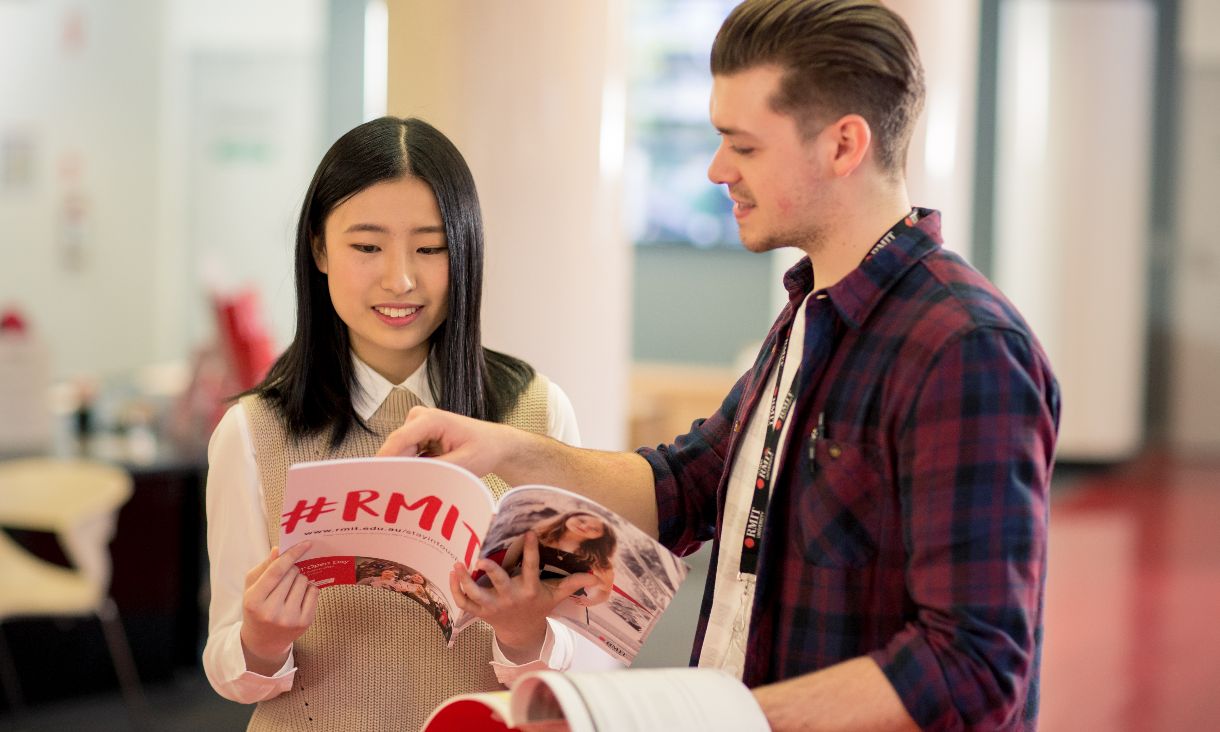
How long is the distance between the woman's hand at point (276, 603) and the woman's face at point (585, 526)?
0.91 ft

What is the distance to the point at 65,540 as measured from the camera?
14.6 feet

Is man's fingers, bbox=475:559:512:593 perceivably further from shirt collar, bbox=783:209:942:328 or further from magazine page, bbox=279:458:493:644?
shirt collar, bbox=783:209:942:328

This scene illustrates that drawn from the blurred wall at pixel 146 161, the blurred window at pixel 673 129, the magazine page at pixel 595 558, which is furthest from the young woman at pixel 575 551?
the blurred window at pixel 673 129

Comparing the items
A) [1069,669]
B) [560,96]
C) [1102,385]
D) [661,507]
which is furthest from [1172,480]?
[661,507]

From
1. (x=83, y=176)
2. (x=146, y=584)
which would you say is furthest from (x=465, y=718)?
(x=83, y=176)

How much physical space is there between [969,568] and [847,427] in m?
0.18

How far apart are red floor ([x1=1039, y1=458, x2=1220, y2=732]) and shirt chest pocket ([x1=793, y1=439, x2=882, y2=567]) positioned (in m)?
3.30

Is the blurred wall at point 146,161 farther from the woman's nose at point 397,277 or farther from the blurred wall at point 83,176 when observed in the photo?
the woman's nose at point 397,277

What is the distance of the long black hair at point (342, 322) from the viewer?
161 centimetres

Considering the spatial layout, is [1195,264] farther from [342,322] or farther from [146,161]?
[342,322]

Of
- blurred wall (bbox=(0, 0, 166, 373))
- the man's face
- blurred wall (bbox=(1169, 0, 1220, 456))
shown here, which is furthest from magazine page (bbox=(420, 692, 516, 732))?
blurred wall (bbox=(1169, 0, 1220, 456))

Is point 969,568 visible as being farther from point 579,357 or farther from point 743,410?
point 579,357

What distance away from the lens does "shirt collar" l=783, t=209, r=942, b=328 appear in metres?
1.33

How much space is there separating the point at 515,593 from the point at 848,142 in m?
0.58
